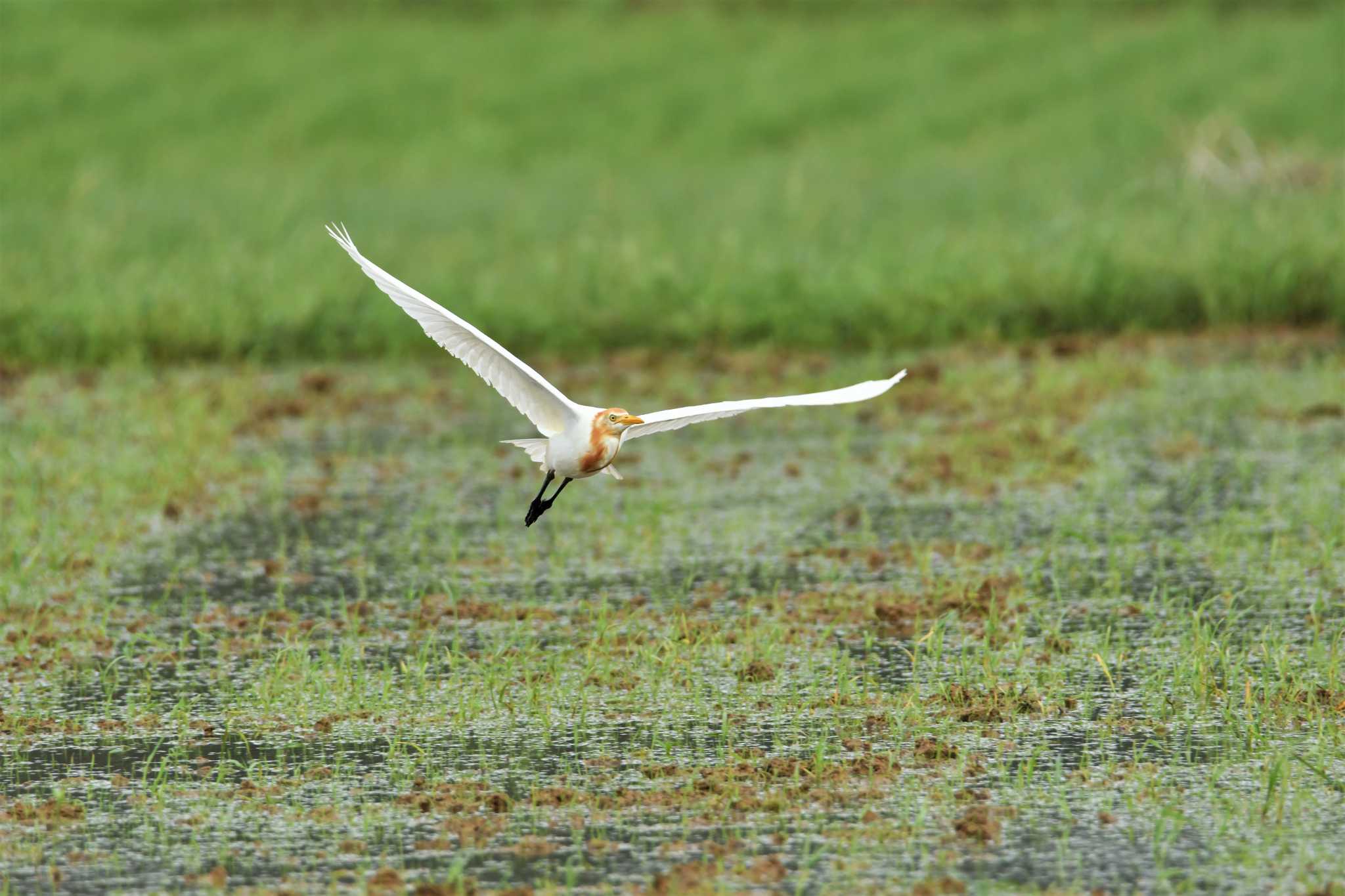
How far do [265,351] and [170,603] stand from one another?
574 centimetres

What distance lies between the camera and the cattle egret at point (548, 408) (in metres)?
5.74

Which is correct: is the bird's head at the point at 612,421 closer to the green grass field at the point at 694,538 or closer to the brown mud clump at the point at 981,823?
the green grass field at the point at 694,538

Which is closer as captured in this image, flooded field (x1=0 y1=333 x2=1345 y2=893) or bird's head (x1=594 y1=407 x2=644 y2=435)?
flooded field (x1=0 y1=333 x2=1345 y2=893)

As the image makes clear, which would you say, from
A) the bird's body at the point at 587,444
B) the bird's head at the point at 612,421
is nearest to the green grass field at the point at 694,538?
the bird's body at the point at 587,444

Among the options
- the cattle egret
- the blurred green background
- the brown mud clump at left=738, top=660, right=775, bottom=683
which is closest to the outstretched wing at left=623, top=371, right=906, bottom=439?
the cattle egret

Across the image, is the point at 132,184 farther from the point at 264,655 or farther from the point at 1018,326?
the point at 264,655

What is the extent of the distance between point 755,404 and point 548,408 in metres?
0.92

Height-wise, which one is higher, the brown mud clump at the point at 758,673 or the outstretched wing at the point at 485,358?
the outstretched wing at the point at 485,358

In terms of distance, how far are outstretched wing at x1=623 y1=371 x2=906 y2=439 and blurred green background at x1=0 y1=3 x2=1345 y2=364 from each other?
22.7ft

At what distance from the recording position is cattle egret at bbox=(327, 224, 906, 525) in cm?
574

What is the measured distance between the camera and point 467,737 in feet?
18.1

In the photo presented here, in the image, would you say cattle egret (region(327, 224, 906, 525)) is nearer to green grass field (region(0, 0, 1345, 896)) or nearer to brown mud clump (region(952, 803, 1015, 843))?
green grass field (region(0, 0, 1345, 896))

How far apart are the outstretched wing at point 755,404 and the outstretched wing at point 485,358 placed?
252 millimetres

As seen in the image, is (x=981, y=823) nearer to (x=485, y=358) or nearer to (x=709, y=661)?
(x=709, y=661)
